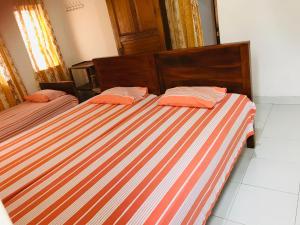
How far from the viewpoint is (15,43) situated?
12.5 feet

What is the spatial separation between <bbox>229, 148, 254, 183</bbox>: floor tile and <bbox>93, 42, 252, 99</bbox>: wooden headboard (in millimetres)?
508

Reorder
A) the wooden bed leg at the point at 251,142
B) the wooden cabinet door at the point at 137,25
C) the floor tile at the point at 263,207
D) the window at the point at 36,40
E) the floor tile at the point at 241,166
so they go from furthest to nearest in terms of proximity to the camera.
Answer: the window at the point at 36,40 < the wooden cabinet door at the point at 137,25 < the wooden bed leg at the point at 251,142 < the floor tile at the point at 241,166 < the floor tile at the point at 263,207

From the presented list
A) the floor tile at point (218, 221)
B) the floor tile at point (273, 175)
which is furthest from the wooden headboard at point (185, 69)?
the floor tile at point (218, 221)

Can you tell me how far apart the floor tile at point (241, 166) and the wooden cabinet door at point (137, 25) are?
5.53ft

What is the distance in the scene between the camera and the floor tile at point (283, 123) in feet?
7.75

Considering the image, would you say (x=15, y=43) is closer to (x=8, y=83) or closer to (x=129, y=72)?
(x=8, y=83)

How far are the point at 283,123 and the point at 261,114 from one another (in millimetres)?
304

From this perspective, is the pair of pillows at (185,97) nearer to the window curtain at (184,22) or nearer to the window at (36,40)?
the window curtain at (184,22)

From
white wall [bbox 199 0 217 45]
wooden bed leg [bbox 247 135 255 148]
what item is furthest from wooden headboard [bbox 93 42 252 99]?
white wall [bbox 199 0 217 45]

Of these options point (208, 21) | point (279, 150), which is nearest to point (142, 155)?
point (279, 150)

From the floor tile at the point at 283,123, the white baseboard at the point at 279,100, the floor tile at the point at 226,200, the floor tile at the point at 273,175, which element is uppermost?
the white baseboard at the point at 279,100

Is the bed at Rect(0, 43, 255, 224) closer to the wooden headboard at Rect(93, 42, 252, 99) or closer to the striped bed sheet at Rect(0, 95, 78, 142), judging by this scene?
the wooden headboard at Rect(93, 42, 252, 99)

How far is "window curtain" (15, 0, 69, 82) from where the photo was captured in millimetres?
3906

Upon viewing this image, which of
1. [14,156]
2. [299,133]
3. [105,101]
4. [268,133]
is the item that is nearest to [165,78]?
[105,101]
